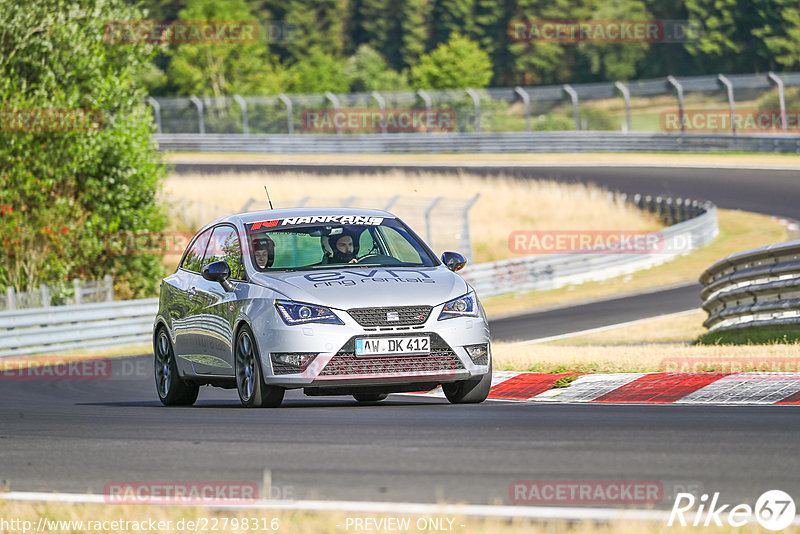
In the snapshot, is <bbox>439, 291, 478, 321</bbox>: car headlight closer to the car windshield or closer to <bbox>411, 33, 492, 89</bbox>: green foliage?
the car windshield

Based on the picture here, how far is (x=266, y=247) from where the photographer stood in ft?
34.1

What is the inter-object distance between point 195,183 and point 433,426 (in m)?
35.7

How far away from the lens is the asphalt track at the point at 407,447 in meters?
5.81

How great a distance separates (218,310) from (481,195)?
28572 mm

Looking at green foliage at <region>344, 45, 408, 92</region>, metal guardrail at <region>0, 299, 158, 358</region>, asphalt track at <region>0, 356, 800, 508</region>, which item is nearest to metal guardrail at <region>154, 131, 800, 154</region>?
green foliage at <region>344, 45, 408, 92</region>

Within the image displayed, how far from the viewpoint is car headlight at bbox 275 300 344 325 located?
9258 millimetres

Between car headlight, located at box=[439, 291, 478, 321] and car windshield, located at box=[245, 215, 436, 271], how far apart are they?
0.75 meters

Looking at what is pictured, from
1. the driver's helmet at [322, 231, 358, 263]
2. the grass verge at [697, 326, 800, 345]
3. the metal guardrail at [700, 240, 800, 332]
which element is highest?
the driver's helmet at [322, 231, 358, 263]

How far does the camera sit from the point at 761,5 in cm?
8188

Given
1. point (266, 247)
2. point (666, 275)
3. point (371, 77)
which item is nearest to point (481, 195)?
point (666, 275)

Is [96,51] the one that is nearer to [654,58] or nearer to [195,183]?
[195,183]

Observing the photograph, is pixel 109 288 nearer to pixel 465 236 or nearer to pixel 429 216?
pixel 429 216

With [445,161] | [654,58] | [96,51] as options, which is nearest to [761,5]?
[654,58]

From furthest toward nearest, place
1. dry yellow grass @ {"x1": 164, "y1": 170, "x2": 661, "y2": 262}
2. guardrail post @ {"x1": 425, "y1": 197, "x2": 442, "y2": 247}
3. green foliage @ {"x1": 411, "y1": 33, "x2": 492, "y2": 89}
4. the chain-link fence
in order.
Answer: green foliage @ {"x1": 411, "y1": 33, "x2": 492, "y2": 89} < the chain-link fence < dry yellow grass @ {"x1": 164, "y1": 170, "x2": 661, "y2": 262} < guardrail post @ {"x1": 425, "y1": 197, "x2": 442, "y2": 247}
